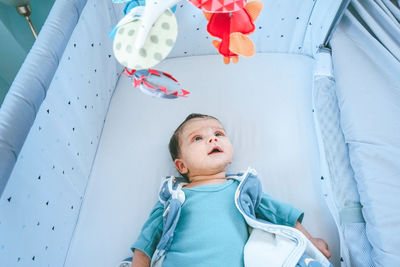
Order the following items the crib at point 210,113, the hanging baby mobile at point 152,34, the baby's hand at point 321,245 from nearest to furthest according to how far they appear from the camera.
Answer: the hanging baby mobile at point 152,34, the crib at point 210,113, the baby's hand at point 321,245

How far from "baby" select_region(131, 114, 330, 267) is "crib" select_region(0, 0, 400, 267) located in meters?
0.10

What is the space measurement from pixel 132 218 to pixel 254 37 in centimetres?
85

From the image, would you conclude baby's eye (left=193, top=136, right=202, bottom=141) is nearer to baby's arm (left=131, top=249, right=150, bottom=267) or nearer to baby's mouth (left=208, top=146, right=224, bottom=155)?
baby's mouth (left=208, top=146, right=224, bottom=155)

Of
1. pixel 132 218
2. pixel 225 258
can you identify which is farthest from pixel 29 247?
pixel 225 258

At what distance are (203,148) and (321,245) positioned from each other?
0.43 metres

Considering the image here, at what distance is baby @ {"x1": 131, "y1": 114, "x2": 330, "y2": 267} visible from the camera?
2.87ft

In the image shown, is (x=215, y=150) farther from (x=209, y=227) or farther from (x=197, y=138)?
(x=209, y=227)

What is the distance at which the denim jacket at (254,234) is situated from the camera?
0.83m

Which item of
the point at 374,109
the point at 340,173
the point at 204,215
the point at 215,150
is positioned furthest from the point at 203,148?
the point at 374,109

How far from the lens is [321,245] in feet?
3.00

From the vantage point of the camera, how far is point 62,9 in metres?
0.84

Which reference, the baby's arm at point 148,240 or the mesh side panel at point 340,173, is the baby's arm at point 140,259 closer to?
the baby's arm at point 148,240

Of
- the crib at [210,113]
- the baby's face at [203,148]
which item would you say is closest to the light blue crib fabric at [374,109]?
the crib at [210,113]

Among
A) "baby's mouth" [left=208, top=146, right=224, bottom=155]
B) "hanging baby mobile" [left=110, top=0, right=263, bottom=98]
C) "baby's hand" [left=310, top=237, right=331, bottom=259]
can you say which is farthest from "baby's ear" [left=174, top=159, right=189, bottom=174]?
"hanging baby mobile" [left=110, top=0, right=263, bottom=98]
